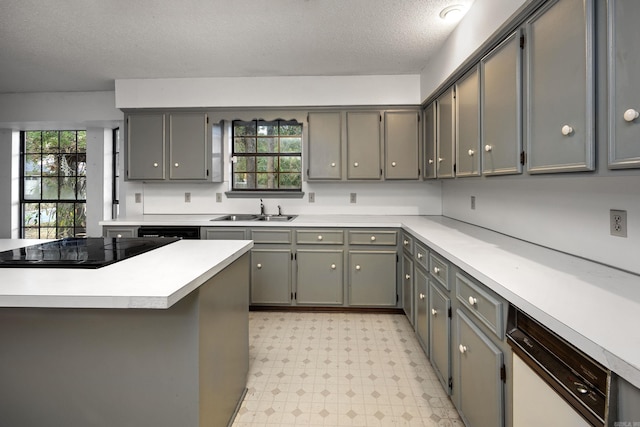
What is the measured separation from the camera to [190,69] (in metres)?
3.33

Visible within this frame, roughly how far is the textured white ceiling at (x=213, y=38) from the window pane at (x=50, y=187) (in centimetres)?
171

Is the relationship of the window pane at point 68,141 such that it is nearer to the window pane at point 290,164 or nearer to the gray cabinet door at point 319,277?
the window pane at point 290,164

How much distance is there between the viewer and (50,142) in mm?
4906

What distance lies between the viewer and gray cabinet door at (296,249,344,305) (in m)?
3.26

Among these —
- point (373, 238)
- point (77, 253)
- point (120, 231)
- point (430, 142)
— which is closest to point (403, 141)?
point (430, 142)

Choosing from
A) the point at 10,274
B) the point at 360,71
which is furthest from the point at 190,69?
the point at 10,274

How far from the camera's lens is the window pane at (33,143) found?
194 inches

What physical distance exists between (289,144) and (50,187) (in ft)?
12.7

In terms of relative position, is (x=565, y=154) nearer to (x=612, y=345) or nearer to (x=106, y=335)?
(x=612, y=345)

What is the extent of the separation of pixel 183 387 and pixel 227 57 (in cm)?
279

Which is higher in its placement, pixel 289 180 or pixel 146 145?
pixel 146 145

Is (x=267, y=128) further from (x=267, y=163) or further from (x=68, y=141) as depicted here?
(x=68, y=141)

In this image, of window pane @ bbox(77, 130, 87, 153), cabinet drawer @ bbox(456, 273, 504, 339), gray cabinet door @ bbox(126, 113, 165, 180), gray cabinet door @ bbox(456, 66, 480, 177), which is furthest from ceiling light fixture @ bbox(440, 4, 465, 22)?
window pane @ bbox(77, 130, 87, 153)

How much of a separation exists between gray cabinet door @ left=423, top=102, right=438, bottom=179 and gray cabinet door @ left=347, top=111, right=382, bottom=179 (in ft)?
1.58
